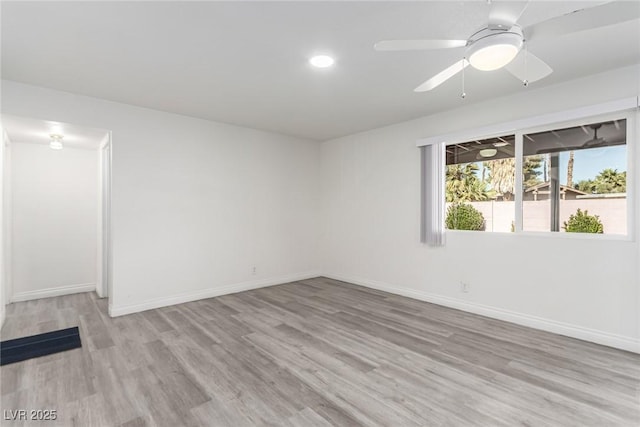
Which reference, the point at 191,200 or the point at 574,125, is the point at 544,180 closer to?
the point at 574,125

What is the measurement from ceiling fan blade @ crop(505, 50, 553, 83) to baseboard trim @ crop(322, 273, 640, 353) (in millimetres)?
2527

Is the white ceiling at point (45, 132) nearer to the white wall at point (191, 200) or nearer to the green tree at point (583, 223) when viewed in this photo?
the white wall at point (191, 200)

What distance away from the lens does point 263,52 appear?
8.38 ft

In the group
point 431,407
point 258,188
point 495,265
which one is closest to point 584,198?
point 495,265

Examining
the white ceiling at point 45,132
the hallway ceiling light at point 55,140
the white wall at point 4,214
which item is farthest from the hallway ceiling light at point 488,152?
the white wall at point 4,214

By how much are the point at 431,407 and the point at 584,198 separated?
2686mm

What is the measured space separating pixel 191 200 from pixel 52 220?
2220 millimetres

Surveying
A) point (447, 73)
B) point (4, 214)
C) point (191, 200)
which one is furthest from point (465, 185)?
point (4, 214)

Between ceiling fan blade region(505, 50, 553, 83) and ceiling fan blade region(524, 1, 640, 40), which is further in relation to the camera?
ceiling fan blade region(505, 50, 553, 83)

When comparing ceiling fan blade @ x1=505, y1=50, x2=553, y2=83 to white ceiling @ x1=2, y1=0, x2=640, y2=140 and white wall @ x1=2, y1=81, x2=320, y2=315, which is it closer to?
white ceiling @ x1=2, y1=0, x2=640, y2=140

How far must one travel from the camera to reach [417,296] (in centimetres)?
438

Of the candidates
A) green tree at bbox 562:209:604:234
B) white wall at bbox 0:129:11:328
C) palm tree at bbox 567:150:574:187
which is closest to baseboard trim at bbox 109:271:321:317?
white wall at bbox 0:129:11:328

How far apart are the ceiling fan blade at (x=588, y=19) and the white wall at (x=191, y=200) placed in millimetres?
4019

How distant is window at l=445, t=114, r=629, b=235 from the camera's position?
2.99 m
